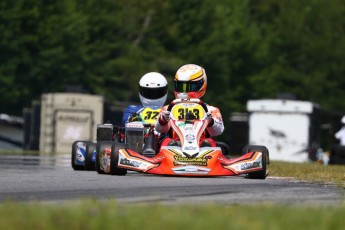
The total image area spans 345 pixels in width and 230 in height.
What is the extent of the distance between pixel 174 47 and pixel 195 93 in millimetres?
57682

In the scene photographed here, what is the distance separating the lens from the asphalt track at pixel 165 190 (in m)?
11.9

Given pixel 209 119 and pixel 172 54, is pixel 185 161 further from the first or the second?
pixel 172 54

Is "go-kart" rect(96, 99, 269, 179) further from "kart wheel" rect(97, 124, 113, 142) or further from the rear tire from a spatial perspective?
the rear tire

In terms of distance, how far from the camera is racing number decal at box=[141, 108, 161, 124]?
736 inches

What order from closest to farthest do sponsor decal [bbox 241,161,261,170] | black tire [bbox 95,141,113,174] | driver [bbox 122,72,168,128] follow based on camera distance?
sponsor decal [bbox 241,161,261,170] → black tire [bbox 95,141,113,174] → driver [bbox 122,72,168,128]

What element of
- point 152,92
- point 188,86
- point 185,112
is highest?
point 188,86

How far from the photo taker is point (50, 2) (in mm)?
64938

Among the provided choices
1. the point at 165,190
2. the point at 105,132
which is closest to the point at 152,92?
the point at 105,132

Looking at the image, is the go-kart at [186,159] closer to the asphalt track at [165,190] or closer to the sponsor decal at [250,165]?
the sponsor decal at [250,165]

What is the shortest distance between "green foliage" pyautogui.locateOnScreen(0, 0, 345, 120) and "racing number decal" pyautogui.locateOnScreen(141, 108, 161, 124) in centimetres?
4079

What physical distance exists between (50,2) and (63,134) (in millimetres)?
22922

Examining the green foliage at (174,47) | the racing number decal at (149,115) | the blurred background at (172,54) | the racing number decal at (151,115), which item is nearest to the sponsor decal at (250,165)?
the racing number decal at (149,115)

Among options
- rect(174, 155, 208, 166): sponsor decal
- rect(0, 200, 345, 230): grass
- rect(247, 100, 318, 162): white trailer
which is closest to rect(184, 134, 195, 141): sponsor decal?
rect(174, 155, 208, 166): sponsor decal

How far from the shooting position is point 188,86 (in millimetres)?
17812
